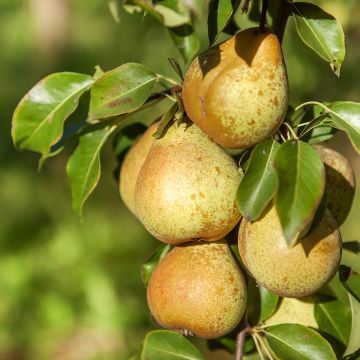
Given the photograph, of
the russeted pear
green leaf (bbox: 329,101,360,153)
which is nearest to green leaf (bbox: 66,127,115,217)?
the russeted pear

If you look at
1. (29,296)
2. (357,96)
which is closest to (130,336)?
(29,296)

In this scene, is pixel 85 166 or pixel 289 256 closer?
pixel 289 256

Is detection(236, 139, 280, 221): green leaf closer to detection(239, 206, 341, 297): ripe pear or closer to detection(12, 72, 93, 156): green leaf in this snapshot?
detection(239, 206, 341, 297): ripe pear

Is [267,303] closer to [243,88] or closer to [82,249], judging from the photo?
[243,88]

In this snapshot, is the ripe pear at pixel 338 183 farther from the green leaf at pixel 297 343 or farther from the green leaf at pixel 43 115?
the green leaf at pixel 43 115

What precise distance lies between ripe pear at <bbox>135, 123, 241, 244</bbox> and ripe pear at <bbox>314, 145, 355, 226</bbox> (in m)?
0.17

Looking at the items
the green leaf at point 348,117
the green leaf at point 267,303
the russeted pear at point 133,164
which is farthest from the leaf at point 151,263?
the green leaf at point 348,117

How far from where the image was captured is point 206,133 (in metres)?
1.03

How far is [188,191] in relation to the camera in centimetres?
99

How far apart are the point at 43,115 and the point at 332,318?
0.61 m

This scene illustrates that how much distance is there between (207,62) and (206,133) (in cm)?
12

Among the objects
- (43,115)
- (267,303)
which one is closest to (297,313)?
(267,303)

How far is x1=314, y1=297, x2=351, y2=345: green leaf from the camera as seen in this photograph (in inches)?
44.7

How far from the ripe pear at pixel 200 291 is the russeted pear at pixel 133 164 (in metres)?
0.17
